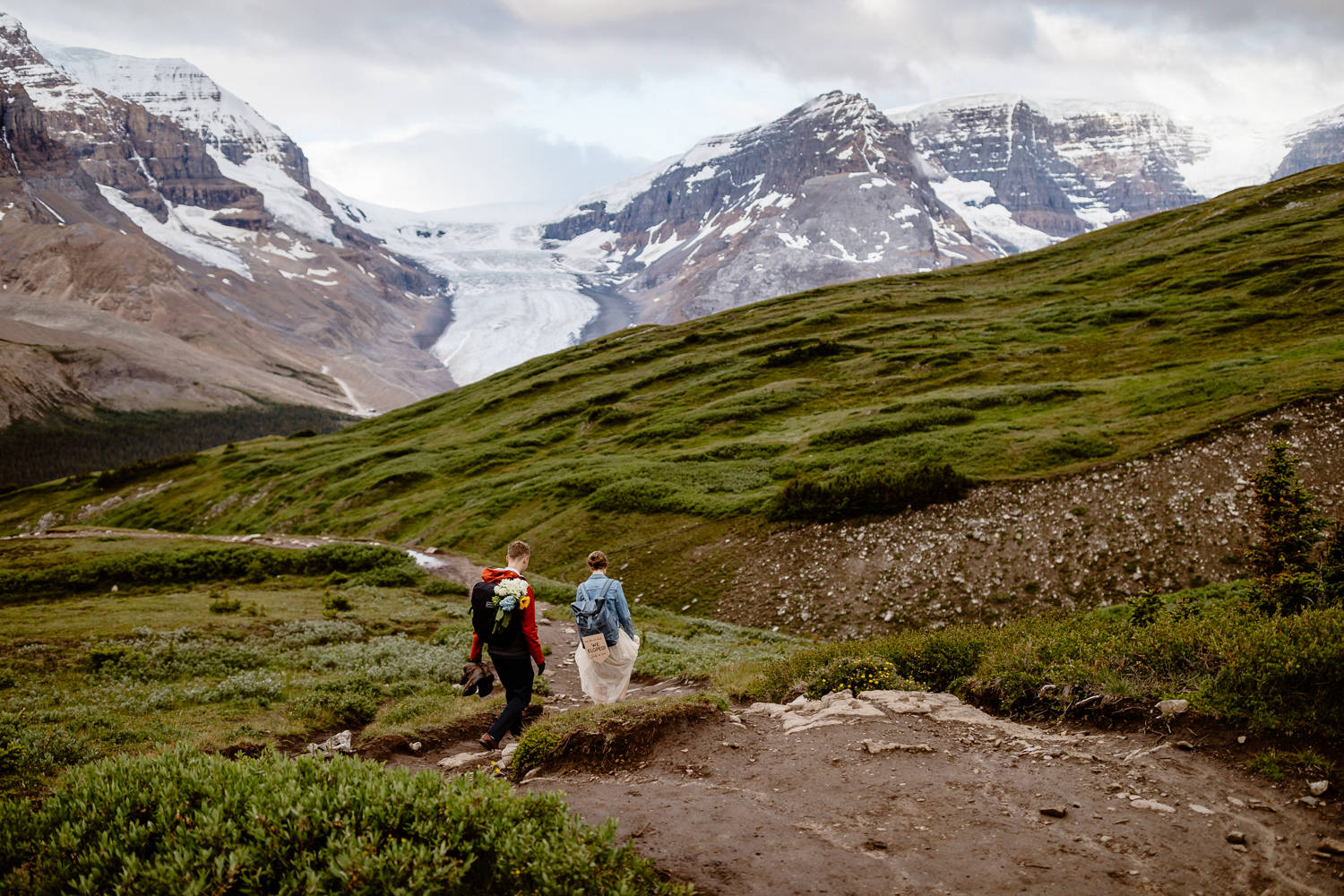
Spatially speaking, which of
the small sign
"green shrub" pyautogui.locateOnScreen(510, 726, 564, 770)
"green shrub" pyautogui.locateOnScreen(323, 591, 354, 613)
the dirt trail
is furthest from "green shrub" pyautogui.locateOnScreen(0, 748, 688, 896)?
"green shrub" pyautogui.locateOnScreen(323, 591, 354, 613)

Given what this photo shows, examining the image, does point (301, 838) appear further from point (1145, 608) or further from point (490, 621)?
A: point (1145, 608)

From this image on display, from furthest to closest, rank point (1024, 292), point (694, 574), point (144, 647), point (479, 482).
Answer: point (1024, 292) < point (479, 482) < point (694, 574) < point (144, 647)

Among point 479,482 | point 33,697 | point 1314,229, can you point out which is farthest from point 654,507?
point 1314,229

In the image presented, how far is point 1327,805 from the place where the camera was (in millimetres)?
7938

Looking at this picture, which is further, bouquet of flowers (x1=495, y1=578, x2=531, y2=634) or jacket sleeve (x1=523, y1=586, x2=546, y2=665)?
jacket sleeve (x1=523, y1=586, x2=546, y2=665)

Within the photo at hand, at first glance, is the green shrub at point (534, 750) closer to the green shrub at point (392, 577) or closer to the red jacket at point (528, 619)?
the red jacket at point (528, 619)

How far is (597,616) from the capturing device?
14680 mm

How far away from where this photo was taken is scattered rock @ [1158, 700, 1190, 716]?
34.3 feet

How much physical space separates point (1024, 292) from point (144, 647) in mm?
94543

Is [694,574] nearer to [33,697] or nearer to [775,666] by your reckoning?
Answer: [775,666]

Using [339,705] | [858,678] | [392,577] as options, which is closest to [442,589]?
[392,577]

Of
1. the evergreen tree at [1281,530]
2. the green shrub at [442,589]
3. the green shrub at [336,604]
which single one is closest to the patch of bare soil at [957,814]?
the evergreen tree at [1281,530]

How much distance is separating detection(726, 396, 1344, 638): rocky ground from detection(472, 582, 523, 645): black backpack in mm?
20492

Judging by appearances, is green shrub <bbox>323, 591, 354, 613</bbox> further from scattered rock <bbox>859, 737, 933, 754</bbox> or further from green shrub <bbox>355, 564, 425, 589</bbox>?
scattered rock <bbox>859, 737, 933, 754</bbox>
